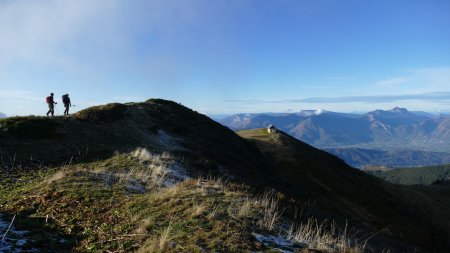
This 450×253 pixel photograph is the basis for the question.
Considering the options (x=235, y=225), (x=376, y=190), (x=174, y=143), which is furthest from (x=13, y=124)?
(x=376, y=190)

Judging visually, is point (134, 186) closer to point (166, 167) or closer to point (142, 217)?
point (142, 217)

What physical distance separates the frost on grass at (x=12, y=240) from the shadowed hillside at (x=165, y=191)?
0.36m

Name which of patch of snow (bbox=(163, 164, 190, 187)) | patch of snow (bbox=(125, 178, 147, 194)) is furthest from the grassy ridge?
patch of snow (bbox=(163, 164, 190, 187))

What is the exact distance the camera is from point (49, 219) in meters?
13.9

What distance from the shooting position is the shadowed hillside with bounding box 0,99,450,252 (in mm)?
12328

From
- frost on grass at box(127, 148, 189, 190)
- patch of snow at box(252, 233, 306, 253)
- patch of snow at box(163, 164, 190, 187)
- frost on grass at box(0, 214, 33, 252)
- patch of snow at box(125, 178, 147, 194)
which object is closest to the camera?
frost on grass at box(0, 214, 33, 252)

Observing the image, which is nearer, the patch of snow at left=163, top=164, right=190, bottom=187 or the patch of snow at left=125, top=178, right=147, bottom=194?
the patch of snow at left=125, top=178, right=147, bottom=194

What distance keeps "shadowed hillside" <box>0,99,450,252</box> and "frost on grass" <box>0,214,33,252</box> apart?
1.18 ft

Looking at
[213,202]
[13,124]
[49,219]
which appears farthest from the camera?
[13,124]

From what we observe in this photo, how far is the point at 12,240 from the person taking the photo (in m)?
11.6

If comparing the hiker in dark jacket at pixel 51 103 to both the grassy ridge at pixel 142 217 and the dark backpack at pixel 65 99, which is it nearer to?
the dark backpack at pixel 65 99

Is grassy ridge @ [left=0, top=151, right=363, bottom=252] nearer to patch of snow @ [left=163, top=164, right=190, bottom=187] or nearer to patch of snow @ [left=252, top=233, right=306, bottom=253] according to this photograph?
patch of snow @ [left=252, top=233, right=306, bottom=253]

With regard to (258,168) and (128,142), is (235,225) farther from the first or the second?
(258,168)

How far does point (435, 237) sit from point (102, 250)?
46.7 m
